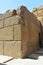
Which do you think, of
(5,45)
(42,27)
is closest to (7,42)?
(5,45)

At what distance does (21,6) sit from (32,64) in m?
2.32

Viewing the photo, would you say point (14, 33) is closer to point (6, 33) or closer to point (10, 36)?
point (10, 36)

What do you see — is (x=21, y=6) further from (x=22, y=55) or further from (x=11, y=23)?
(x=22, y=55)

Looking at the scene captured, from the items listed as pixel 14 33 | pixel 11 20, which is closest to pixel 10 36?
pixel 14 33

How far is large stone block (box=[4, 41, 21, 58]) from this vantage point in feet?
15.4

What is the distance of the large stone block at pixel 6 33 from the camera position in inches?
197

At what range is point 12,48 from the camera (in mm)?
4879

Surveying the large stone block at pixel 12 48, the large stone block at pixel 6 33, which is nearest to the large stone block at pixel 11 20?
the large stone block at pixel 6 33

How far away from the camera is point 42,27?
941cm

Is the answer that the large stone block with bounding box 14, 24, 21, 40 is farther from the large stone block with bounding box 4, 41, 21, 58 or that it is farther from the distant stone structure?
the large stone block with bounding box 4, 41, 21, 58

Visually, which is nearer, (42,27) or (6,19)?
(6,19)

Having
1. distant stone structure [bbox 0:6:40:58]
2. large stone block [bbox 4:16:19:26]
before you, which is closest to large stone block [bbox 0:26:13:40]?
distant stone structure [bbox 0:6:40:58]

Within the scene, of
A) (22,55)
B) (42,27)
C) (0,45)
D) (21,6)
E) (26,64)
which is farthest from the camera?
(42,27)

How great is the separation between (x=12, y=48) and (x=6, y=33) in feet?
2.22
